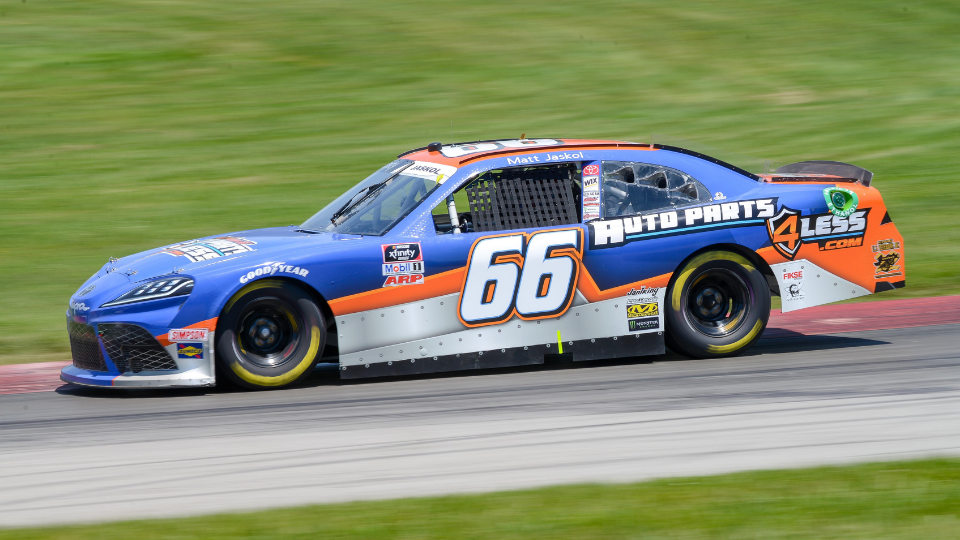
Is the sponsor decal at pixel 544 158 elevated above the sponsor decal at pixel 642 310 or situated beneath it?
elevated above

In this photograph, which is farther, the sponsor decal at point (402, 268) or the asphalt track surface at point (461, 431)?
the sponsor decal at point (402, 268)

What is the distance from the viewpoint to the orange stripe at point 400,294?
6.86 m

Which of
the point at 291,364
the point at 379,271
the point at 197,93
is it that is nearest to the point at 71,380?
the point at 291,364

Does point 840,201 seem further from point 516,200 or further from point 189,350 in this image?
point 189,350

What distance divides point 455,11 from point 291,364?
1994cm

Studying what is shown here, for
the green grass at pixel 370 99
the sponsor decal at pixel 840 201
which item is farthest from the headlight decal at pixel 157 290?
the sponsor decal at pixel 840 201

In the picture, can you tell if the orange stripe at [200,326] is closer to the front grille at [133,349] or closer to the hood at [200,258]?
the front grille at [133,349]

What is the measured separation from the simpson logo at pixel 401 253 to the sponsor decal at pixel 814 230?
258 cm

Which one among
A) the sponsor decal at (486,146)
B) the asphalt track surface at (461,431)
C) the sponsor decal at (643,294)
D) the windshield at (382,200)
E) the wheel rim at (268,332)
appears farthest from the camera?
the sponsor decal at (486,146)

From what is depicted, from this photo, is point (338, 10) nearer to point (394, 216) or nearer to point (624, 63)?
point (624, 63)

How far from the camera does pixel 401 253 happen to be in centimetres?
693

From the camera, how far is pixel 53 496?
191 inches

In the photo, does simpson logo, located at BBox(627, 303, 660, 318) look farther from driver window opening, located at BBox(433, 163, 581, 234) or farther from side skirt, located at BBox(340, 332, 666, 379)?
driver window opening, located at BBox(433, 163, 581, 234)

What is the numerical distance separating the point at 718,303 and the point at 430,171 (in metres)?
2.29
